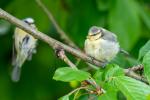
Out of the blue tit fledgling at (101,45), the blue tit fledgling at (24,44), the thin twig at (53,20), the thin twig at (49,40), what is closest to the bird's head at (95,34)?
the blue tit fledgling at (101,45)

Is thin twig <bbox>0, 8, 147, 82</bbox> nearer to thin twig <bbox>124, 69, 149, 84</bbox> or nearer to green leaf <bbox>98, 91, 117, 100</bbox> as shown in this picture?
thin twig <bbox>124, 69, 149, 84</bbox>

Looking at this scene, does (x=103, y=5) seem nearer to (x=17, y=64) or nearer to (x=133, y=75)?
(x=17, y=64)

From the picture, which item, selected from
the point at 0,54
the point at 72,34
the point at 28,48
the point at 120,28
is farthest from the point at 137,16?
the point at 28,48

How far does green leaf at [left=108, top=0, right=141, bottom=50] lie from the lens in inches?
170

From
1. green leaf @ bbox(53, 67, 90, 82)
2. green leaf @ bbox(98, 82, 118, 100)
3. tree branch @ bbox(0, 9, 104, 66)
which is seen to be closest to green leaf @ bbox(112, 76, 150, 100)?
green leaf @ bbox(98, 82, 118, 100)

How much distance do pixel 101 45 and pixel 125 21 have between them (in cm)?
167

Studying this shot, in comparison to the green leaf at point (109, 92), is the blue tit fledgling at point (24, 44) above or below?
above

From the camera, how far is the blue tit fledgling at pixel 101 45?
2.81m

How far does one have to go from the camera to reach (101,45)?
2859mm

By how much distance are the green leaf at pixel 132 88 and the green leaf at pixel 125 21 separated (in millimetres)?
1960

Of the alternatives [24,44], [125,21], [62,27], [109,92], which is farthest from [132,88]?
[62,27]

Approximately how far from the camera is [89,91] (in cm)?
239

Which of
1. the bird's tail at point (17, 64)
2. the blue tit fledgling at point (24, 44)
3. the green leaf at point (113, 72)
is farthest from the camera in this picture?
A: the bird's tail at point (17, 64)

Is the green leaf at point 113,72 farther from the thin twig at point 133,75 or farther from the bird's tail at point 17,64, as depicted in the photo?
the bird's tail at point 17,64
